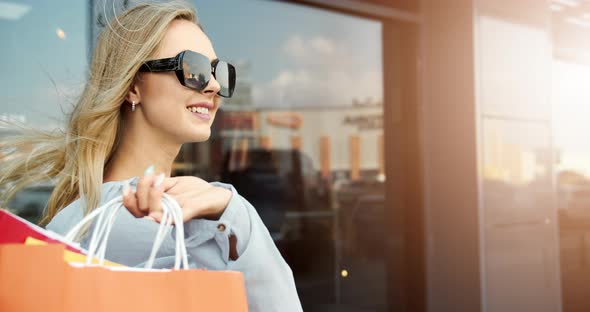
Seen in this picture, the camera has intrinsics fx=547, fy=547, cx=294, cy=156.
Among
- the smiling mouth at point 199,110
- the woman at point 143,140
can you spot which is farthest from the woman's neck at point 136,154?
the smiling mouth at point 199,110

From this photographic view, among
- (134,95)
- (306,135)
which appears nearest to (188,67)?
(134,95)

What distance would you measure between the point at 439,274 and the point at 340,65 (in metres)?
4.22

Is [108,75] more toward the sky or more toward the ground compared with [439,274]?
more toward the sky

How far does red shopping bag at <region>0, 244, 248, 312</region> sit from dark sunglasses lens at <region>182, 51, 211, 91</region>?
1.52 feet

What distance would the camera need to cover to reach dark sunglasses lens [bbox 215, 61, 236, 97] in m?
1.25

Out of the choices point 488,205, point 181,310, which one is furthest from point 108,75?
point 488,205

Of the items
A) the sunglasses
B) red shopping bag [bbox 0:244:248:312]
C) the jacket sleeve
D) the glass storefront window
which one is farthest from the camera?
the glass storefront window

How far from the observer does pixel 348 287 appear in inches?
239

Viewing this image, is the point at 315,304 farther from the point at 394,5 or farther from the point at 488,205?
the point at 394,5

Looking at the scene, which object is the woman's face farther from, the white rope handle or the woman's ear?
the white rope handle

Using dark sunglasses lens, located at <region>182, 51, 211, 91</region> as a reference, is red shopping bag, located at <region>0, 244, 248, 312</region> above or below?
below

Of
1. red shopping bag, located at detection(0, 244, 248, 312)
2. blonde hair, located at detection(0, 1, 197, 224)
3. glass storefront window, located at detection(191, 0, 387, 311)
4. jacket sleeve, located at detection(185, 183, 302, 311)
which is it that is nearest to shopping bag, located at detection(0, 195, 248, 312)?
red shopping bag, located at detection(0, 244, 248, 312)

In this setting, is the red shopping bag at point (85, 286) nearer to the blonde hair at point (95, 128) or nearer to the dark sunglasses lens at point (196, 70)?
the blonde hair at point (95, 128)

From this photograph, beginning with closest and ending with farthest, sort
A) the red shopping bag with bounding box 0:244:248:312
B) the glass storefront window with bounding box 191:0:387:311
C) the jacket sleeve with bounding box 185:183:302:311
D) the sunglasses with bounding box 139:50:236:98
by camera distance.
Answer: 1. the red shopping bag with bounding box 0:244:248:312
2. the jacket sleeve with bounding box 185:183:302:311
3. the sunglasses with bounding box 139:50:236:98
4. the glass storefront window with bounding box 191:0:387:311
